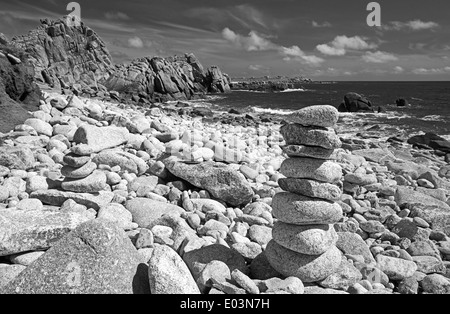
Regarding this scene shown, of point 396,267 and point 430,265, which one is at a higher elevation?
point 396,267

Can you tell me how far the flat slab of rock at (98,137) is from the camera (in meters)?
10.4

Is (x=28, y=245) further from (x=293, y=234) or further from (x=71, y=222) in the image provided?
(x=293, y=234)

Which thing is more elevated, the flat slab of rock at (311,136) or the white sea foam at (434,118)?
the flat slab of rock at (311,136)

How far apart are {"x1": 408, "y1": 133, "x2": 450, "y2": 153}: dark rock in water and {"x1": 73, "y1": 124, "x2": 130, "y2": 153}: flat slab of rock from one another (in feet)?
69.4

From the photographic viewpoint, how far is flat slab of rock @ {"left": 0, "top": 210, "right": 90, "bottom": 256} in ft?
16.4

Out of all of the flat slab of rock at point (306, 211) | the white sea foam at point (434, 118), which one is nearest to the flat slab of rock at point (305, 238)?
the flat slab of rock at point (306, 211)

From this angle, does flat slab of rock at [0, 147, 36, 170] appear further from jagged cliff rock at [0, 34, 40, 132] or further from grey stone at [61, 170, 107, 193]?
jagged cliff rock at [0, 34, 40, 132]

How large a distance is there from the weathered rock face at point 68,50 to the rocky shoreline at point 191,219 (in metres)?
66.7

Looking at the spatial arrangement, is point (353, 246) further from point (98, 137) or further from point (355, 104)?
point (355, 104)

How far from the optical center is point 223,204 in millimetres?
8641

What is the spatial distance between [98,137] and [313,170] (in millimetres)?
7698

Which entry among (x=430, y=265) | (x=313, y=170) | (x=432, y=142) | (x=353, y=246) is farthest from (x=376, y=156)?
(x=313, y=170)

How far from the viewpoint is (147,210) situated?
24.1ft

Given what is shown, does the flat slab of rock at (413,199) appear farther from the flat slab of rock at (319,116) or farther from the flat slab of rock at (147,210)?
the flat slab of rock at (147,210)
